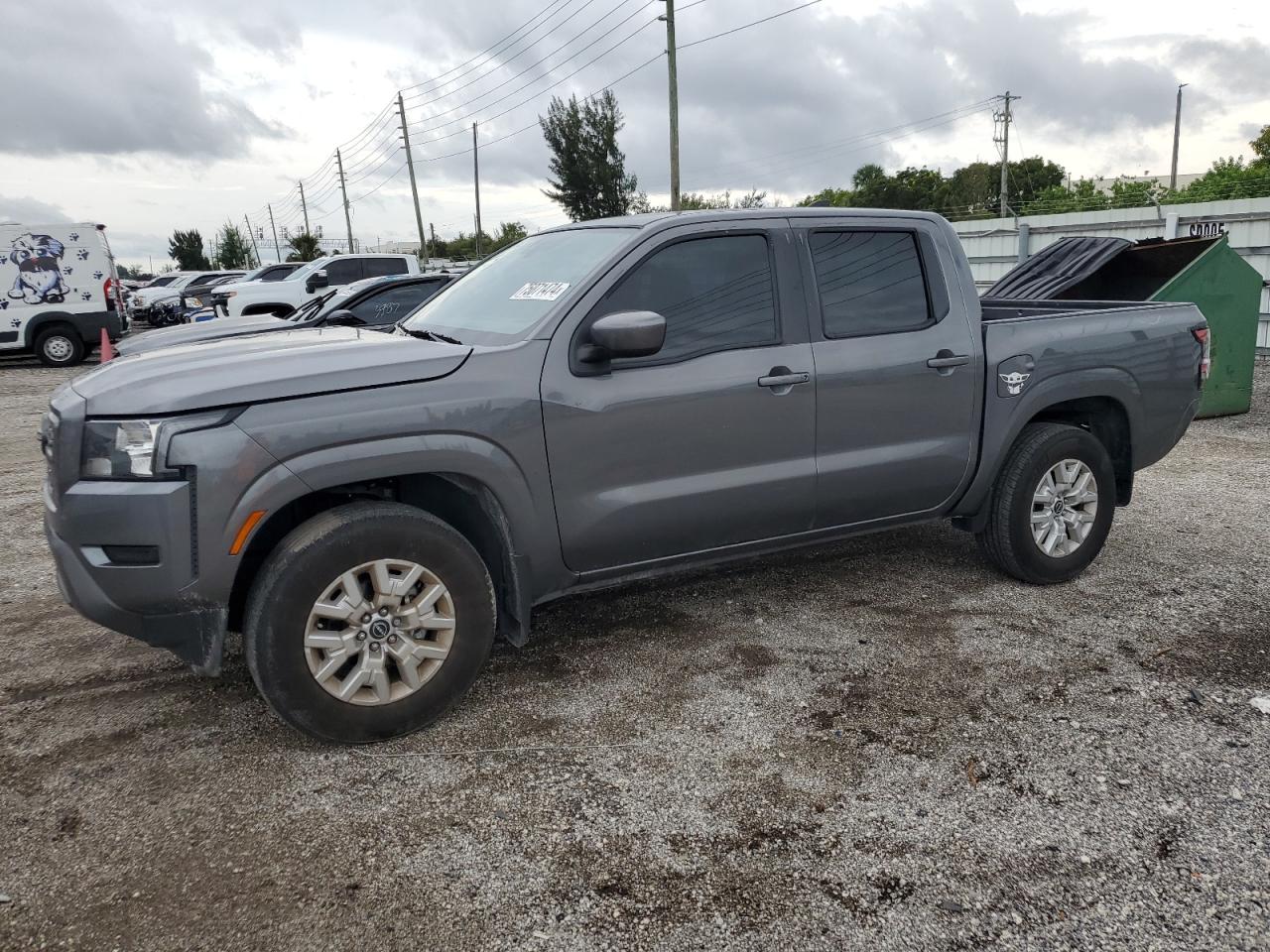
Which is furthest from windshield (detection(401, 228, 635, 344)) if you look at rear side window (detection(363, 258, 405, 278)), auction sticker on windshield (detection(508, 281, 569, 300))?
rear side window (detection(363, 258, 405, 278))

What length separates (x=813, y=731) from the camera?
11.0 feet

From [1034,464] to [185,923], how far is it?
385 centimetres

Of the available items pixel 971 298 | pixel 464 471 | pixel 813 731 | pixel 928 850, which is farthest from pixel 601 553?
pixel 971 298

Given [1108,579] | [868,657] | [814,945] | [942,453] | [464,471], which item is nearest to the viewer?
[814,945]

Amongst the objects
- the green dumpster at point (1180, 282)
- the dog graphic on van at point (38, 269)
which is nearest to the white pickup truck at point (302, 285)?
the dog graphic on van at point (38, 269)

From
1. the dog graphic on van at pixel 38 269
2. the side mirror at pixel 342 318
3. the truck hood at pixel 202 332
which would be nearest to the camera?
Answer: the truck hood at pixel 202 332

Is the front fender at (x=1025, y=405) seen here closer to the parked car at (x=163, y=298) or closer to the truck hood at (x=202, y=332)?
the truck hood at (x=202, y=332)

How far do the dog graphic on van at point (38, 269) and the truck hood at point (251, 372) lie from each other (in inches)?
587

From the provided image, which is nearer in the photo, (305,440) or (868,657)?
(305,440)

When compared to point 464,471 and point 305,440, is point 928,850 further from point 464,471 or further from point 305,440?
point 305,440

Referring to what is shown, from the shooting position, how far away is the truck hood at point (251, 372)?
2.96 metres

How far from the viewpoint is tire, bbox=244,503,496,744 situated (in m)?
3.03

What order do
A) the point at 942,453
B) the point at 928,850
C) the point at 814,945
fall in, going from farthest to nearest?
the point at 942,453
the point at 928,850
the point at 814,945

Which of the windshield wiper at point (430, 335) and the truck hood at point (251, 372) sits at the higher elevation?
the windshield wiper at point (430, 335)
